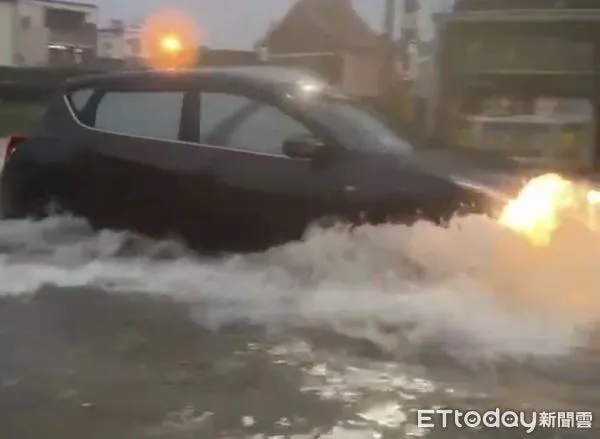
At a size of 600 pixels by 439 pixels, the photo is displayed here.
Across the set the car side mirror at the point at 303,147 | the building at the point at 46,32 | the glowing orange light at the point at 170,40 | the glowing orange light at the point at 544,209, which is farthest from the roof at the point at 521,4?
the glowing orange light at the point at 544,209

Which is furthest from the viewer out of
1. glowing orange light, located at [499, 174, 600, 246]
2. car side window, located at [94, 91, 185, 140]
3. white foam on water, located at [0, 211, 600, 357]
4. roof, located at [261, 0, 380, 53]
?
roof, located at [261, 0, 380, 53]

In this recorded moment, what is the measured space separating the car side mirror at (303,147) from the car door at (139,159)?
2.37ft

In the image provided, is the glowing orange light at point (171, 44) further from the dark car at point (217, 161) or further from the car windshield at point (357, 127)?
the car windshield at point (357, 127)

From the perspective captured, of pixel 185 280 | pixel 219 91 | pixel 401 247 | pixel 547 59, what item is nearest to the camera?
pixel 401 247

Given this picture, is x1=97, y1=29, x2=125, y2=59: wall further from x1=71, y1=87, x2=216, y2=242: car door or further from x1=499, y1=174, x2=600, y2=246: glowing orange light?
x1=499, y1=174, x2=600, y2=246: glowing orange light

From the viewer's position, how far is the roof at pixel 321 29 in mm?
12562

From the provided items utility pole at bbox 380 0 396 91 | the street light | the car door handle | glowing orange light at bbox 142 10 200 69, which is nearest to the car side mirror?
the car door handle

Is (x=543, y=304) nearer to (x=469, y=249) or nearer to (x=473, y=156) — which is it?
(x=469, y=249)

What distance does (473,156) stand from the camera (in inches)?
289

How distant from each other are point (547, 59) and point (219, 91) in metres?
8.90

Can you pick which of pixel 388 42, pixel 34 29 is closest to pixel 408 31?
pixel 388 42

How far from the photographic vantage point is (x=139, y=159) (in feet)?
25.7

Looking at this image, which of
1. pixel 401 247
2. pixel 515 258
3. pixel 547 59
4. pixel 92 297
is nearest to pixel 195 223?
pixel 92 297

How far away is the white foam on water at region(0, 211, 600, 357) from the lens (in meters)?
5.88
